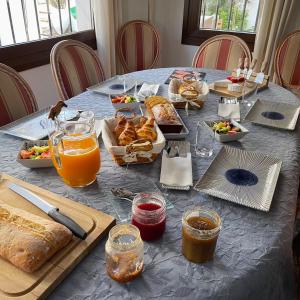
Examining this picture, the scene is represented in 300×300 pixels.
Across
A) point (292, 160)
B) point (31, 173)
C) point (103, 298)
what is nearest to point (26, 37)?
point (31, 173)

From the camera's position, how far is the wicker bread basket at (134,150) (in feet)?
2.93

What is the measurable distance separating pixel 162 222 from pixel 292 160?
0.57m

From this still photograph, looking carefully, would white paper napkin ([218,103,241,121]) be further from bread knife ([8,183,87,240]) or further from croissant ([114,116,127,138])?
bread knife ([8,183,87,240])

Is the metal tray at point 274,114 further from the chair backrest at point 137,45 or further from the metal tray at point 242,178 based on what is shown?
the chair backrest at point 137,45

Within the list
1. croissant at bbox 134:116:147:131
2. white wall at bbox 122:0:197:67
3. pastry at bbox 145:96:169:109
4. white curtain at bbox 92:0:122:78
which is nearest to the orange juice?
croissant at bbox 134:116:147:131

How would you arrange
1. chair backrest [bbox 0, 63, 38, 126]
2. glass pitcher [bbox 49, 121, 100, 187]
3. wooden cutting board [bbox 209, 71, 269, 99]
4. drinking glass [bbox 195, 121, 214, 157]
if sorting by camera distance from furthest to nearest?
1. wooden cutting board [bbox 209, 71, 269, 99]
2. chair backrest [bbox 0, 63, 38, 126]
3. drinking glass [bbox 195, 121, 214, 157]
4. glass pitcher [bbox 49, 121, 100, 187]

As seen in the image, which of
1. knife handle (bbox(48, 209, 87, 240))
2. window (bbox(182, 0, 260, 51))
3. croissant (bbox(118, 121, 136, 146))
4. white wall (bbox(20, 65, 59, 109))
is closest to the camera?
knife handle (bbox(48, 209, 87, 240))

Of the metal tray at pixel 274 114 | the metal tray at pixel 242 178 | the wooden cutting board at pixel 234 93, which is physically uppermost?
the wooden cutting board at pixel 234 93

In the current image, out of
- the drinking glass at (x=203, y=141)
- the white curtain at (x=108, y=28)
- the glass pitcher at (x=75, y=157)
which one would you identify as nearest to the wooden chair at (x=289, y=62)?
A: the white curtain at (x=108, y=28)

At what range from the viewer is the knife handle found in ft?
2.11

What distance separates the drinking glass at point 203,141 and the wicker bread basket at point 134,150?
0.17m

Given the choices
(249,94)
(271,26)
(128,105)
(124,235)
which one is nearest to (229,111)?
(249,94)

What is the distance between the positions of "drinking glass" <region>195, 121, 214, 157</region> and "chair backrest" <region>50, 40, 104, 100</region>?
33.8 inches

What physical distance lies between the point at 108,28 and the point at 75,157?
6.60 ft
